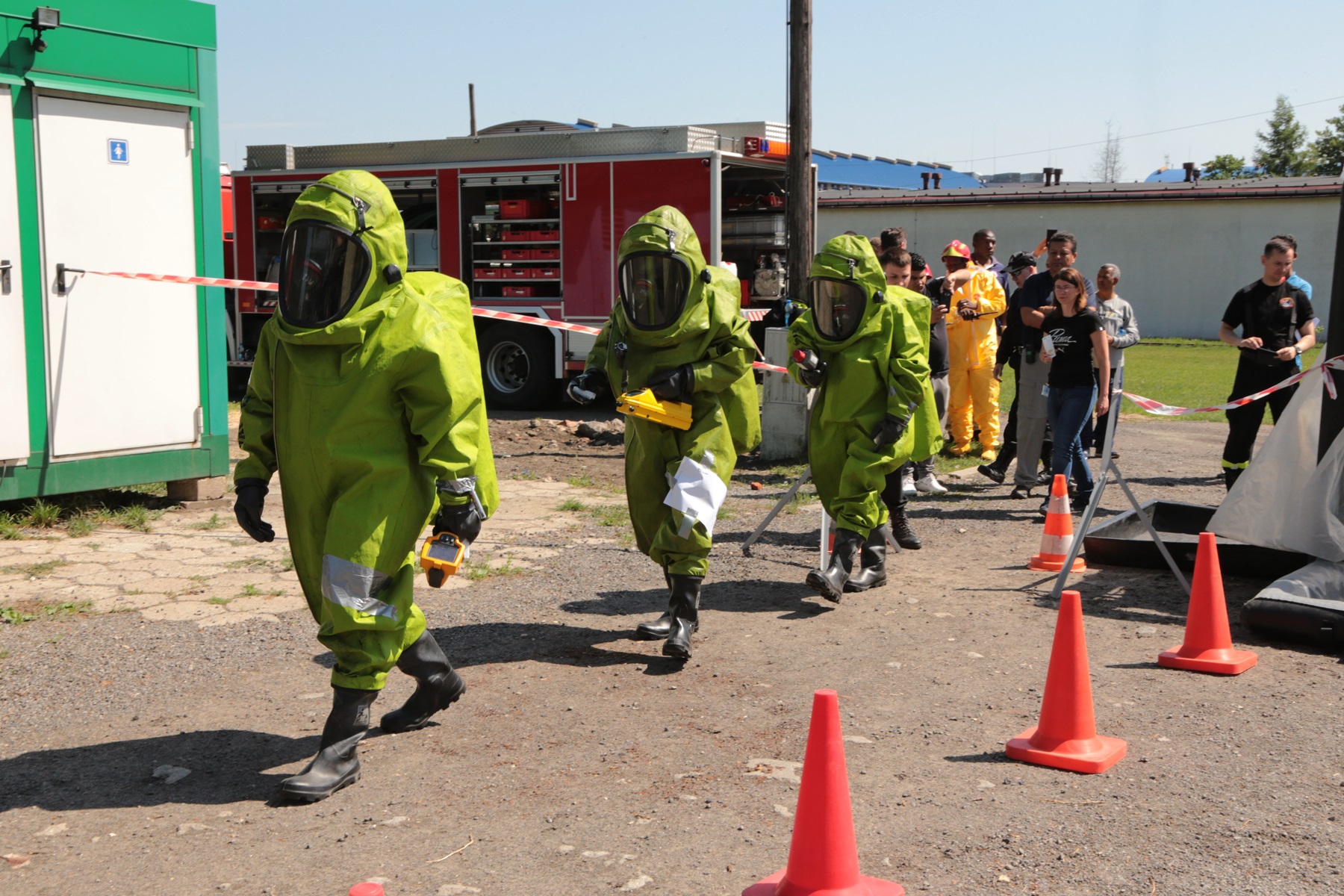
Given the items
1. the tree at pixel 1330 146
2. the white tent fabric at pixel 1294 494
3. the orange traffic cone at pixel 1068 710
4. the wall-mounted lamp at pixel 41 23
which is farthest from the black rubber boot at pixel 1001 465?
the tree at pixel 1330 146

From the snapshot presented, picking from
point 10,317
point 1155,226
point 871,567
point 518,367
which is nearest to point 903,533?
point 871,567

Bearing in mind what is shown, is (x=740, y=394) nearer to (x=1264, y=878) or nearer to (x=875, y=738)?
(x=875, y=738)

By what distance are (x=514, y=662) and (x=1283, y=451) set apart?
4228 mm

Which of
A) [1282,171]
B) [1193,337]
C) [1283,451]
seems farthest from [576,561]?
[1282,171]

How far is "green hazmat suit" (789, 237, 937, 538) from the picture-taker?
6629 mm

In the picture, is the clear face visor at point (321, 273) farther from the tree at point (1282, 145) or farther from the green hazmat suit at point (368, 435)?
the tree at point (1282, 145)

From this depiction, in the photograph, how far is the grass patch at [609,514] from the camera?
880 cm

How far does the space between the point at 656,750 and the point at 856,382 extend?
2.78m

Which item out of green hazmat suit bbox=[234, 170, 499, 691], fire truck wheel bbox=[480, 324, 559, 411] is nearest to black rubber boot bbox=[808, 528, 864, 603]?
green hazmat suit bbox=[234, 170, 499, 691]

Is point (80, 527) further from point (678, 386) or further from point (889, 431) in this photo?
point (889, 431)

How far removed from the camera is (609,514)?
29.6ft

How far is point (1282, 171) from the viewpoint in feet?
200

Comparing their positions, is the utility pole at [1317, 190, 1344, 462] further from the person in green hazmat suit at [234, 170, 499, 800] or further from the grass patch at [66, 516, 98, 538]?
the grass patch at [66, 516, 98, 538]

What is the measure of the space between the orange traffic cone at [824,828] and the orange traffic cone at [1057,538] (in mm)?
4496
